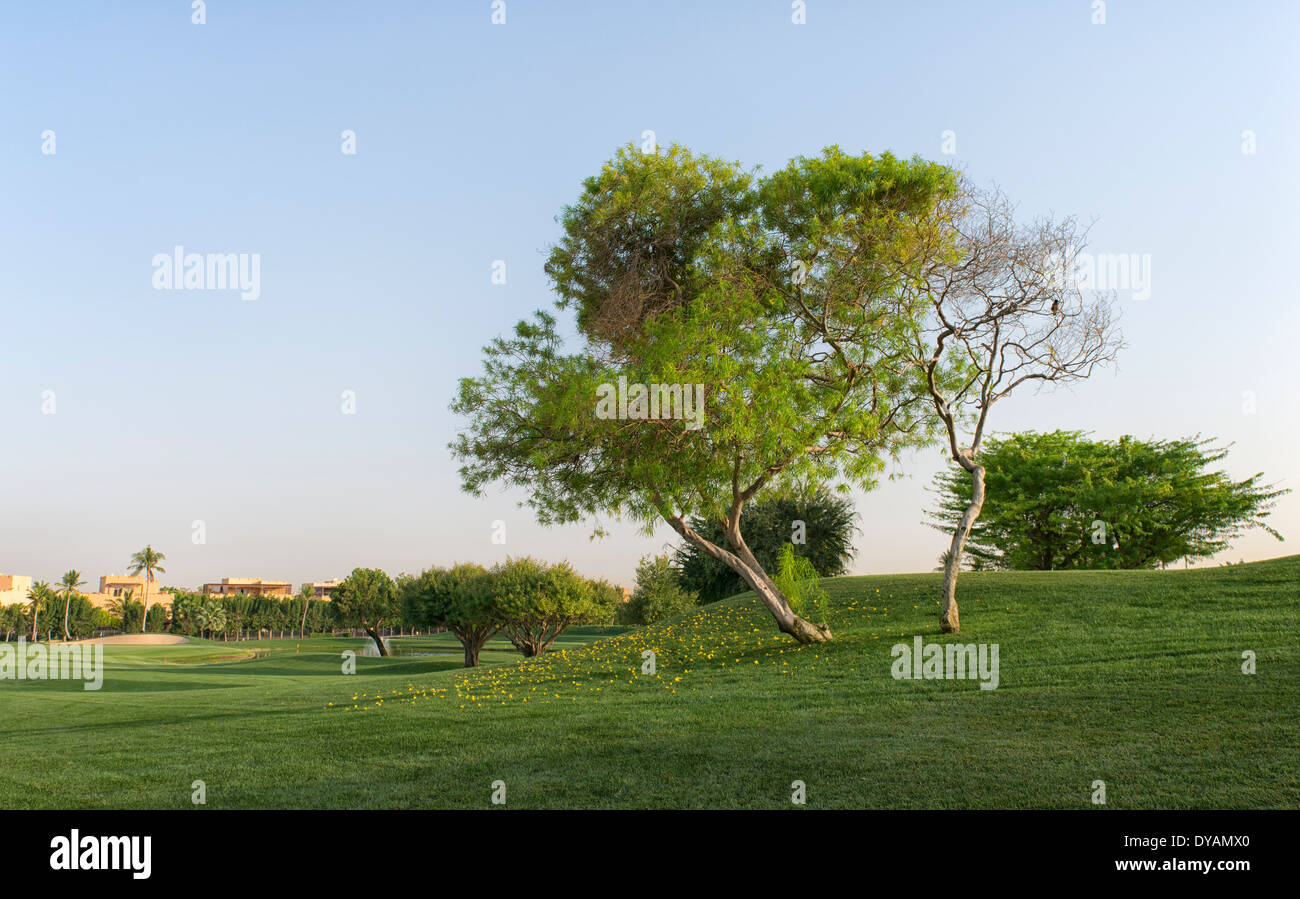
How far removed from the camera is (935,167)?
15039 mm

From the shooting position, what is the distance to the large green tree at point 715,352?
1419 cm

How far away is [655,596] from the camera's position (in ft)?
143

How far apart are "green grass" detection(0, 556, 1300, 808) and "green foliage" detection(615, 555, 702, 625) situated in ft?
81.2

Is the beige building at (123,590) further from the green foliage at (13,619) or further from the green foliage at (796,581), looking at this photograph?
the green foliage at (796,581)

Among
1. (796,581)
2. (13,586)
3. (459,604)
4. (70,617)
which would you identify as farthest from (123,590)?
(796,581)

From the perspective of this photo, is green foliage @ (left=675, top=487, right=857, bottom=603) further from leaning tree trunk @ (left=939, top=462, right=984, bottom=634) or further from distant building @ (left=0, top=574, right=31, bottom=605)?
distant building @ (left=0, top=574, right=31, bottom=605)

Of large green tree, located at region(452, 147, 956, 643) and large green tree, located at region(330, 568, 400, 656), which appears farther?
large green tree, located at region(330, 568, 400, 656)

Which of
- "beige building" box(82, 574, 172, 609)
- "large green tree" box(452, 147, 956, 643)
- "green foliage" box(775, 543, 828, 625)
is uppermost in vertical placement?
"large green tree" box(452, 147, 956, 643)

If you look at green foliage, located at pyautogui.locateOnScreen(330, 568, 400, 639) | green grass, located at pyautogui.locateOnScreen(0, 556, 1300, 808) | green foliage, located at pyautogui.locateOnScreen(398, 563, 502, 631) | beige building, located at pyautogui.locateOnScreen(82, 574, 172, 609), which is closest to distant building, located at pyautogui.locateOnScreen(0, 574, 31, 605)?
beige building, located at pyautogui.locateOnScreen(82, 574, 172, 609)

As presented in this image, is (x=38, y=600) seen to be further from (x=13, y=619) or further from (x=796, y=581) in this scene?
(x=796, y=581)

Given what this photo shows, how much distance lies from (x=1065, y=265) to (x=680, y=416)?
822 cm

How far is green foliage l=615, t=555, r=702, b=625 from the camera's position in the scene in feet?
141
